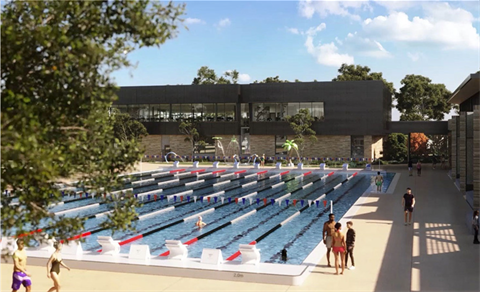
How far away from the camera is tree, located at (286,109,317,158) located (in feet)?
154

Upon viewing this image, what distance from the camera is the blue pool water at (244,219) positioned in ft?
54.9

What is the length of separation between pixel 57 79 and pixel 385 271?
8918 mm

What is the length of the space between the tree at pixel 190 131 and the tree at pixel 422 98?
34.0m

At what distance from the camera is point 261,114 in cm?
5091

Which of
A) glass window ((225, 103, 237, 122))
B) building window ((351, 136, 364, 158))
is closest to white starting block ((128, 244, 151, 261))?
building window ((351, 136, 364, 158))

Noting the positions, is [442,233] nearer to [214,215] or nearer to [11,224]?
[214,215]

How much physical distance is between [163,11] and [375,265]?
8.69 meters

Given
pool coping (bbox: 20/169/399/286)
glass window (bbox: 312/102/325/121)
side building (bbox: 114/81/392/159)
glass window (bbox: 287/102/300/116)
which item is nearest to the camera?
pool coping (bbox: 20/169/399/286)

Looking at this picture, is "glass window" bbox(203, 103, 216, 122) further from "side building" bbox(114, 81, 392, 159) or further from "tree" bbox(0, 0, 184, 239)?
"tree" bbox(0, 0, 184, 239)

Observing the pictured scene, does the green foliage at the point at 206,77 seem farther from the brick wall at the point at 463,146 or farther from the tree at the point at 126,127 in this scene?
the brick wall at the point at 463,146

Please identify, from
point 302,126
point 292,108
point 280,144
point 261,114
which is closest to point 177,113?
point 261,114

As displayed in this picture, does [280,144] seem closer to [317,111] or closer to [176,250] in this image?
[317,111]

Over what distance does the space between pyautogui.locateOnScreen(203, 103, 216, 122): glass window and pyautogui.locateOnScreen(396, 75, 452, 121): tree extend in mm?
32333

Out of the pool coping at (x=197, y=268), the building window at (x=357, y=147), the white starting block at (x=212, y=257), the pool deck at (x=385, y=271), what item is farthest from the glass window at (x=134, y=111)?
the white starting block at (x=212, y=257)
